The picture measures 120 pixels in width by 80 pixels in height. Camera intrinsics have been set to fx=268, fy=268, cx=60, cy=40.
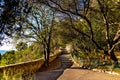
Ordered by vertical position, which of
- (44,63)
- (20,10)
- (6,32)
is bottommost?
(44,63)

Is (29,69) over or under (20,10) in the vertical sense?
under

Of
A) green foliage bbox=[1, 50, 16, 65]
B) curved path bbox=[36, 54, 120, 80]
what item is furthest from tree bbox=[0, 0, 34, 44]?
green foliage bbox=[1, 50, 16, 65]

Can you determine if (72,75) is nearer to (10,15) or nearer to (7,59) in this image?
(10,15)

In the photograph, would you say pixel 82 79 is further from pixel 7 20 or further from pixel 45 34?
pixel 45 34

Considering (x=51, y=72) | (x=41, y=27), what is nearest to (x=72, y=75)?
(x=51, y=72)

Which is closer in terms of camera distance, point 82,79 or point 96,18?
point 82,79

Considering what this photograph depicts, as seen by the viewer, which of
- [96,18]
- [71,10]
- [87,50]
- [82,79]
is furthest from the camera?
[87,50]

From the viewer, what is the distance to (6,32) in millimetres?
11578

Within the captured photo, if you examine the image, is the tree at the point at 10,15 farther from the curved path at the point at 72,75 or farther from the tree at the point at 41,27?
the tree at the point at 41,27

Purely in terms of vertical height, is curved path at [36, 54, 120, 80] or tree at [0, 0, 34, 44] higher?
tree at [0, 0, 34, 44]

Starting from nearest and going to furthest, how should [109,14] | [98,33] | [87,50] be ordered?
[109,14], [98,33], [87,50]

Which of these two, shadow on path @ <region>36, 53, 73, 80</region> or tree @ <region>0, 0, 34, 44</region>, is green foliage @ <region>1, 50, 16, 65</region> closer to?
shadow on path @ <region>36, 53, 73, 80</region>

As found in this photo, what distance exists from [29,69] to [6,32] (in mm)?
12435

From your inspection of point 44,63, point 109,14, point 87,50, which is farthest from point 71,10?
point 87,50
